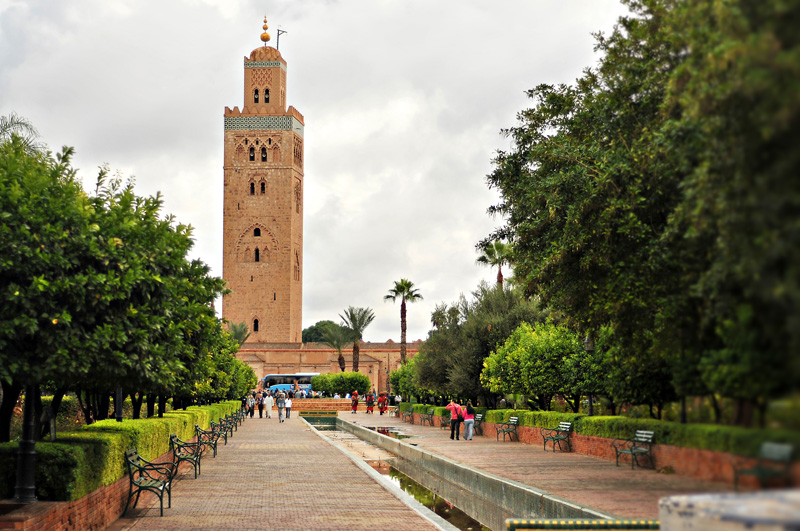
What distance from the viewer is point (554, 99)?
15.0 metres

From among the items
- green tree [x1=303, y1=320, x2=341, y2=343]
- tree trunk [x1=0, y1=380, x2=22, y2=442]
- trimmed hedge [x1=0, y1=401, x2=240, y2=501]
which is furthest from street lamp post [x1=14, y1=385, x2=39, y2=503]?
green tree [x1=303, y1=320, x2=341, y2=343]

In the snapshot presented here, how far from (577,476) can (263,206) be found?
66631 mm

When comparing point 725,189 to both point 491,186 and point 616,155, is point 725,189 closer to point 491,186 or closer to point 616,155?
point 616,155

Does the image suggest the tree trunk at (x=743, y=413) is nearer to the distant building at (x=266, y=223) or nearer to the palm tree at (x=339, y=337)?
the palm tree at (x=339, y=337)

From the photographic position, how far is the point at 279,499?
12492mm

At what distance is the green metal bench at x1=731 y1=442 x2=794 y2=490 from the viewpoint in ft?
10.1

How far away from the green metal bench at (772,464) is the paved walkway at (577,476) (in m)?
0.50

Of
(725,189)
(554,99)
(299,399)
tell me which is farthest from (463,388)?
(299,399)

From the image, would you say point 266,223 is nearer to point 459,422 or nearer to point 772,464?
point 459,422

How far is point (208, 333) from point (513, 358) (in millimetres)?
12503

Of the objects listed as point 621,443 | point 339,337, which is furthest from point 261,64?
point 621,443

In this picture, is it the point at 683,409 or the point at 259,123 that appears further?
the point at 259,123

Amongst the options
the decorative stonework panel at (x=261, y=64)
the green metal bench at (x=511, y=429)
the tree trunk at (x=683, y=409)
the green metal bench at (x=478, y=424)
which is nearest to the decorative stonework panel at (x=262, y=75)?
the decorative stonework panel at (x=261, y=64)

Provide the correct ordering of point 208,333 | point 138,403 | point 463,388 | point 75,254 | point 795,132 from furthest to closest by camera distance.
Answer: point 463,388 < point 138,403 < point 208,333 < point 75,254 < point 795,132
